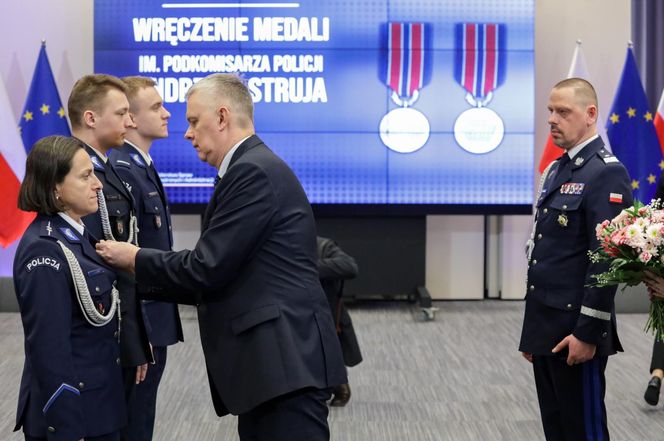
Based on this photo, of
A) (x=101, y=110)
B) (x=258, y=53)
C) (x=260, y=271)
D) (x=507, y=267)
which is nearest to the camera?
(x=260, y=271)

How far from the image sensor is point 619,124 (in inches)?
286

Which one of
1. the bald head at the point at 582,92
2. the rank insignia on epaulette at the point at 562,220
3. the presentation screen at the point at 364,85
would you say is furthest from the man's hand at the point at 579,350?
the presentation screen at the point at 364,85

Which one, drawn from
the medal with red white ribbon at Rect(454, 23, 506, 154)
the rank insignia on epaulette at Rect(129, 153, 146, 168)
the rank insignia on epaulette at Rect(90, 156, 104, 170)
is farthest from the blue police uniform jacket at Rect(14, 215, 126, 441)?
the medal with red white ribbon at Rect(454, 23, 506, 154)

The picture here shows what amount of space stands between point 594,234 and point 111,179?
1.53 m

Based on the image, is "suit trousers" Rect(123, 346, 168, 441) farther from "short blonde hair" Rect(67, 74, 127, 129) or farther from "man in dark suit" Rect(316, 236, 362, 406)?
"man in dark suit" Rect(316, 236, 362, 406)

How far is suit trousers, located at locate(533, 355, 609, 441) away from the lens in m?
2.94

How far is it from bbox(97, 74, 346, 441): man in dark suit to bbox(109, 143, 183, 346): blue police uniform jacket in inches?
31.4

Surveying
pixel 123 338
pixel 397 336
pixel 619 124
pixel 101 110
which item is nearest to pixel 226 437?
pixel 123 338

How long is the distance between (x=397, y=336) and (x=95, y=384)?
4307 mm

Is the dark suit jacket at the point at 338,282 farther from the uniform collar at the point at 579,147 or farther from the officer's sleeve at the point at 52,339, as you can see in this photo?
the officer's sleeve at the point at 52,339

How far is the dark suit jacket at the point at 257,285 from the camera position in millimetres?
2227

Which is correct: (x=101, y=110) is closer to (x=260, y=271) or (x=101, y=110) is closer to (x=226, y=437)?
(x=260, y=271)

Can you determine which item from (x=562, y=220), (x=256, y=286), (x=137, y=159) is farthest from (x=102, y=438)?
(x=562, y=220)

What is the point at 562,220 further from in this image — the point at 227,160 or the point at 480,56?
the point at 480,56
